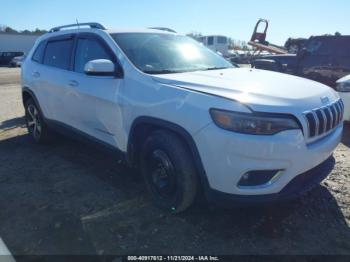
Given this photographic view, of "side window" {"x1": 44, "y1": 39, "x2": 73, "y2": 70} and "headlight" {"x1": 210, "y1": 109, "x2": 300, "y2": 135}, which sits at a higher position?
"side window" {"x1": 44, "y1": 39, "x2": 73, "y2": 70}

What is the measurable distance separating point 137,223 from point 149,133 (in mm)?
874

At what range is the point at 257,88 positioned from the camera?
9.78 feet

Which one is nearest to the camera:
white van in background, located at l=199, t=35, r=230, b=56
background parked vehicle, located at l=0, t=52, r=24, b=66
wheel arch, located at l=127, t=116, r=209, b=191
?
wheel arch, located at l=127, t=116, r=209, b=191

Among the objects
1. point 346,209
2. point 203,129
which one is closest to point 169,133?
point 203,129

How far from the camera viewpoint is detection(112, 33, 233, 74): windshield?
3680 mm

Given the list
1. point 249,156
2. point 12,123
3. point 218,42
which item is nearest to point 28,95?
point 12,123

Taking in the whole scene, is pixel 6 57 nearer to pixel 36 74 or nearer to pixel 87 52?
pixel 36 74

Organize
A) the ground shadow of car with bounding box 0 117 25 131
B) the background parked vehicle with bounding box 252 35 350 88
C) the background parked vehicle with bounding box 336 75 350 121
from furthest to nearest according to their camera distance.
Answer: the background parked vehicle with bounding box 252 35 350 88 < the ground shadow of car with bounding box 0 117 25 131 < the background parked vehicle with bounding box 336 75 350 121

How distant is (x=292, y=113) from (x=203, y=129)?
697 mm

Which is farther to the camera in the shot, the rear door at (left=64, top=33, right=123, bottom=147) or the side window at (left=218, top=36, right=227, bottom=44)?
the side window at (left=218, top=36, right=227, bottom=44)

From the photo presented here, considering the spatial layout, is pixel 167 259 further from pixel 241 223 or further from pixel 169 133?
pixel 169 133

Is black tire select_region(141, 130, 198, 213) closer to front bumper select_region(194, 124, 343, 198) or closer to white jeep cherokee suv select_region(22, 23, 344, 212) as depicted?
white jeep cherokee suv select_region(22, 23, 344, 212)

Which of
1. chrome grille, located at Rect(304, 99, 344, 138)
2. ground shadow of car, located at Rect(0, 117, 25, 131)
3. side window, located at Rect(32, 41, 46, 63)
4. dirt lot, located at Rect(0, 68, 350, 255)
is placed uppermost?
side window, located at Rect(32, 41, 46, 63)

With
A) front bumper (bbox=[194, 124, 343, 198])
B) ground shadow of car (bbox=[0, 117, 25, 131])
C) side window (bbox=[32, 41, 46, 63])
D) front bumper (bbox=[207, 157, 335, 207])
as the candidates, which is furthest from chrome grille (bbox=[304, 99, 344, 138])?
ground shadow of car (bbox=[0, 117, 25, 131])
